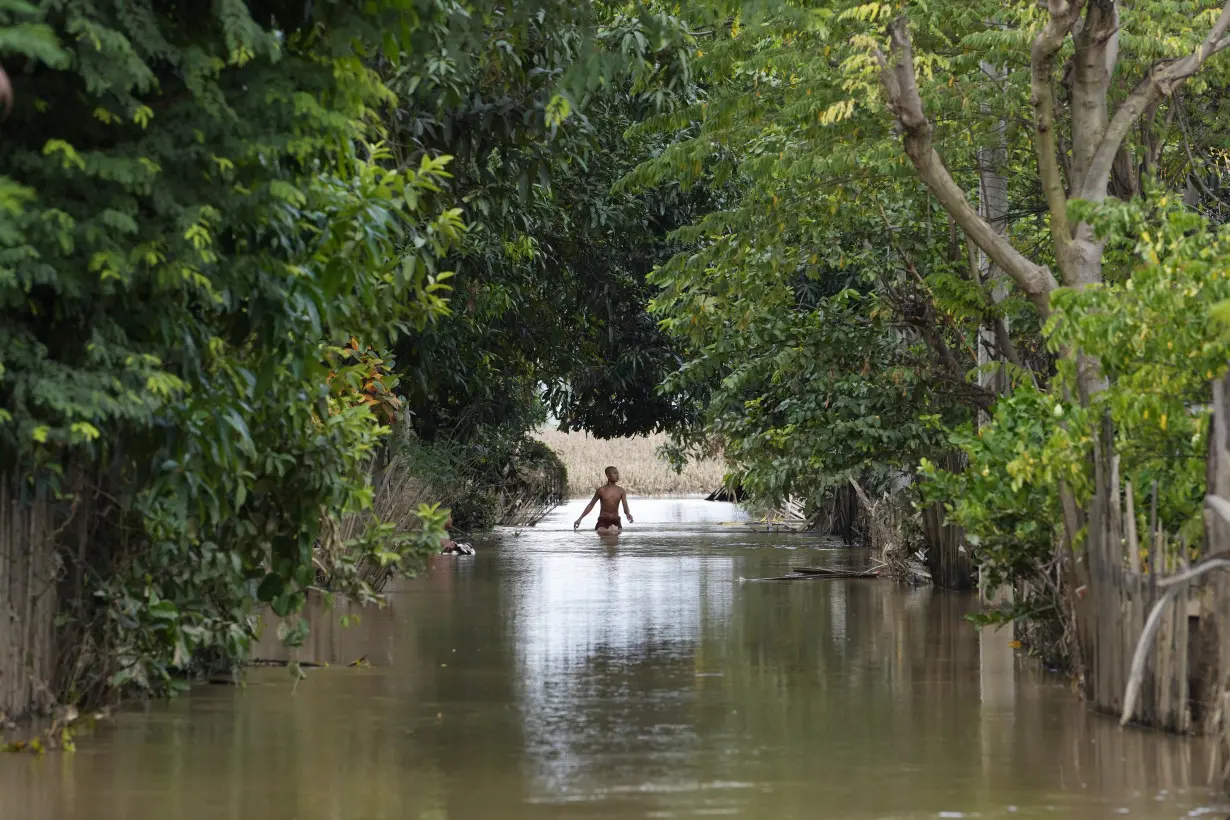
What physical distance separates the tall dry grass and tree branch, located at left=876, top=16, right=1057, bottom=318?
49314 mm

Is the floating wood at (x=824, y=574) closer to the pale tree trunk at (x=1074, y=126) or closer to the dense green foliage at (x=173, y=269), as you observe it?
the pale tree trunk at (x=1074, y=126)

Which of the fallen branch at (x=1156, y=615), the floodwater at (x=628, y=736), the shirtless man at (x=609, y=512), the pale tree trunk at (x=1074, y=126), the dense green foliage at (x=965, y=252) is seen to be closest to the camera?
the floodwater at (x=628, y=736)

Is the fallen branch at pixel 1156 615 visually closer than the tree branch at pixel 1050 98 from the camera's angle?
Yes

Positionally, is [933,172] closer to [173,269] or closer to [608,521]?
[173,269]

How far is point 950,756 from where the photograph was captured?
8.88 meters

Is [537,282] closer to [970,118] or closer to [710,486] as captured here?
[970,118]

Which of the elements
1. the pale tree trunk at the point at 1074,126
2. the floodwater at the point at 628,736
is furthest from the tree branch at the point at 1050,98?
the floodwater at the point at 628,736

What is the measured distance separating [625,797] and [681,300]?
462 inches

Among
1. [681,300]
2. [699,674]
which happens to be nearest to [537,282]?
[681,300]

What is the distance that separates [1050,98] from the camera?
1146 centimetres

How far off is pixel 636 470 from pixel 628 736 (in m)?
54.2

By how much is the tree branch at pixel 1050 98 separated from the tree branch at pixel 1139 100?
0.69ft

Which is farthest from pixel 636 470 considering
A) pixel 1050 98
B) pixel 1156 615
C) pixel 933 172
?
pixel 1156 615

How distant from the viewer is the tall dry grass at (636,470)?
62.8 m
